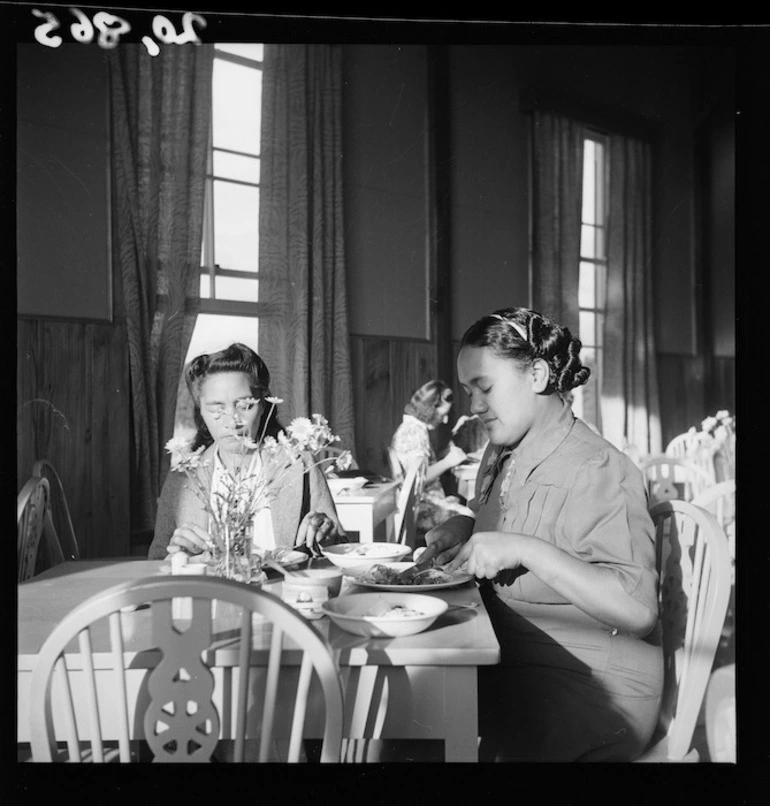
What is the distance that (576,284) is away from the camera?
1.90 m

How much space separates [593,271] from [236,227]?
972 mm

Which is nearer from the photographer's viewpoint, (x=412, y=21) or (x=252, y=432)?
(x=412, y=21)

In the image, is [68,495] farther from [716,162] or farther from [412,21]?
[716,162]

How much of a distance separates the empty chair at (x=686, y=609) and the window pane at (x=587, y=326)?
0.49 metres

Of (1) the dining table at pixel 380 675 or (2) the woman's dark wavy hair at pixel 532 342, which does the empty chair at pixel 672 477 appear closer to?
(2) the woman's dark wavy hair at pixel 532 342

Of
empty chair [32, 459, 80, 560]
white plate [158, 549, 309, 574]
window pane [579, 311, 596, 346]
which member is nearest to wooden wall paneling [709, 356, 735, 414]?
window pane [579, 311, 596, 346]

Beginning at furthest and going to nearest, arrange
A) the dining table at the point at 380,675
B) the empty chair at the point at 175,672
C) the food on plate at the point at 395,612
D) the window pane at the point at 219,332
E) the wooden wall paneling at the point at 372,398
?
the wooden wall paneling at the point at 372,398
the window pane at the point at 219,332
the food on plate at the point at 395,612
the dining table at the point at 380,675
the empty chair at the point at 175,672

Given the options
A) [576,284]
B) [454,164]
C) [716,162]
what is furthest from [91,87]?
[716,162]

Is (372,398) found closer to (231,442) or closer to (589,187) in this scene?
(231,442)

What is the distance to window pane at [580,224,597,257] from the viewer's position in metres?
1.91

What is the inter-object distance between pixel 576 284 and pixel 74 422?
1370 millimetres

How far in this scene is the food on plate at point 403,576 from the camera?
161 centimetres

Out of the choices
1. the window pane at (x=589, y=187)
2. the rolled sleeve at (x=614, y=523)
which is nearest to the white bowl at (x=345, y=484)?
the rolled sleeve at (x=614, y=523)

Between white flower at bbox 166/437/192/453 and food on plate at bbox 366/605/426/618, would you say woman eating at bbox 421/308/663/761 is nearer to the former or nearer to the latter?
food on plate at bbox 366/605/426/618
